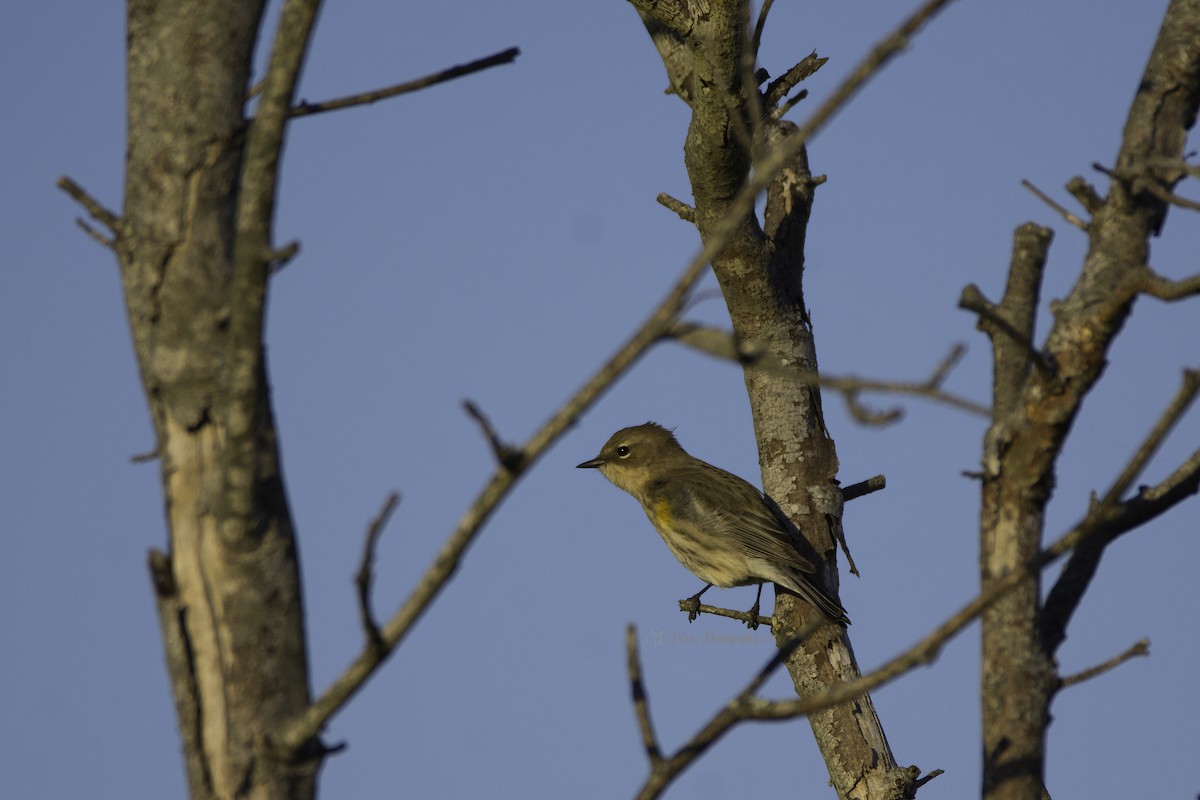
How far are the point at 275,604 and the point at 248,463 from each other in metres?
0.39

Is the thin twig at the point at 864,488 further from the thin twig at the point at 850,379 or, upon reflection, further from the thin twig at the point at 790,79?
the thin twig at the point at 850,379

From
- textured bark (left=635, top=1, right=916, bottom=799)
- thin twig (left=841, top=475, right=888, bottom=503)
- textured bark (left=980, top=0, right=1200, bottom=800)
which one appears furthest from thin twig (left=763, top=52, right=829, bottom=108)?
textured bark (left=980, top=0, right=1200, bottom=800)

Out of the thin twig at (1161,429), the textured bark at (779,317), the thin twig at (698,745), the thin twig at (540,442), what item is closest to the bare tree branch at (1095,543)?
the thin twig at (1161,429)

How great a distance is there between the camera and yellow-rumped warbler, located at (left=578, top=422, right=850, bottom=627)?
8.55 m

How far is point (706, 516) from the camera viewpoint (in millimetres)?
10859

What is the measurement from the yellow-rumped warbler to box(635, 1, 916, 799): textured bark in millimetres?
213

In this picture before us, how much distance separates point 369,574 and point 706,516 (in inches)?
322

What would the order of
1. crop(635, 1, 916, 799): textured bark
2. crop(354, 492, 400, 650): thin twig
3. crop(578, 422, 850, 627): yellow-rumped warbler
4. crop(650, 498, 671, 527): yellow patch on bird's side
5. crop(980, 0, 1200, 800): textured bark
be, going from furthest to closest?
crop(650, 498, 671, 527): yellow patch on bird's side < crop(578, 422, 850, 627): yellow-rumped warbler < crop(635, 1, 916, 799): textured bark < crop(980, 0, 1200, 800): textured bark < crop(354, 492, 400, 650): thin twig

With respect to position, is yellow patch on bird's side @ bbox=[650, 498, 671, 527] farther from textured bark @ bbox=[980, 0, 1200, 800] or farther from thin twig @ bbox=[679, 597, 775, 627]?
textured bark @ bbox=[980, 0, 1200, 800]

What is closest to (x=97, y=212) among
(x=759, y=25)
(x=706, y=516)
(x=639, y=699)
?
(x=639, y=699)

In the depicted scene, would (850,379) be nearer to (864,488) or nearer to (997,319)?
(997,319)

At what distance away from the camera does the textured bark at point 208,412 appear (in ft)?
10.6

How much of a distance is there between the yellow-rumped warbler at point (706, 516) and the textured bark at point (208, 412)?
4.99 meters

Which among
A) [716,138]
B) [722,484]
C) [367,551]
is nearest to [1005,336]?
[367,551]
